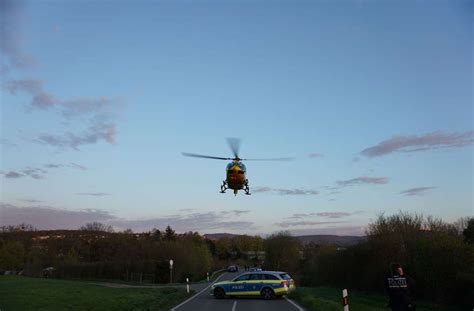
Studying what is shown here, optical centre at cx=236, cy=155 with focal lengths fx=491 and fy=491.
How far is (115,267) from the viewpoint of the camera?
6944 cm

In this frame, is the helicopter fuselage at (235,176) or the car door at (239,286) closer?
the car door at (239,286)

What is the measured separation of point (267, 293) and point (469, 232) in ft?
60.9

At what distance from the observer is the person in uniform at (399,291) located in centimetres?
1165

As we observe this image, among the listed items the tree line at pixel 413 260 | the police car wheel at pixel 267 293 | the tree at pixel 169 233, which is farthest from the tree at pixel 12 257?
the police car wheel at pixel 267 293

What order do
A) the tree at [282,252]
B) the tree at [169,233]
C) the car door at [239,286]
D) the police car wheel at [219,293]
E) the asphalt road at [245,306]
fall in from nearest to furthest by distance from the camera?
1. the asphalt road at [245,306]
2. the car door at [239,286]
3. the police car wheel at [219,293]
4. the tree at [282,252]
5. the tree at [169,233]

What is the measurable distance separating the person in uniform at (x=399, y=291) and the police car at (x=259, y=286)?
14.1 m

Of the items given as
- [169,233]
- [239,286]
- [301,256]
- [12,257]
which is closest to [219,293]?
[239,286]

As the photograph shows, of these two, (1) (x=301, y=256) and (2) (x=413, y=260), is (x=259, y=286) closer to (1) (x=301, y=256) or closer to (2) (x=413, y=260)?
(2) (x=413, y=260)

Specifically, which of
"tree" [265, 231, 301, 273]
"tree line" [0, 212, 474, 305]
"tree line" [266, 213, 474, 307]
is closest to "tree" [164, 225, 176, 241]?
"tree line" [0, 212, 474, 305]

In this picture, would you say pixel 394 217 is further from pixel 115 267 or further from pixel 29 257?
pixel 29 257

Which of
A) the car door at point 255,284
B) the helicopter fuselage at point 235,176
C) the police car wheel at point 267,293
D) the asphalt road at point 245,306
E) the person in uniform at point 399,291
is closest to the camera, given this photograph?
the person in uniform at point 399,291

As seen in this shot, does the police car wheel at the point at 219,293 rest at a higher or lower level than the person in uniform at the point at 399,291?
lower

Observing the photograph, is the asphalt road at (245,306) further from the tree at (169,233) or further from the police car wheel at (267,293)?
the tree at (169,233)

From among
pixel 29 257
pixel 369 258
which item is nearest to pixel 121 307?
pixel 369 258
